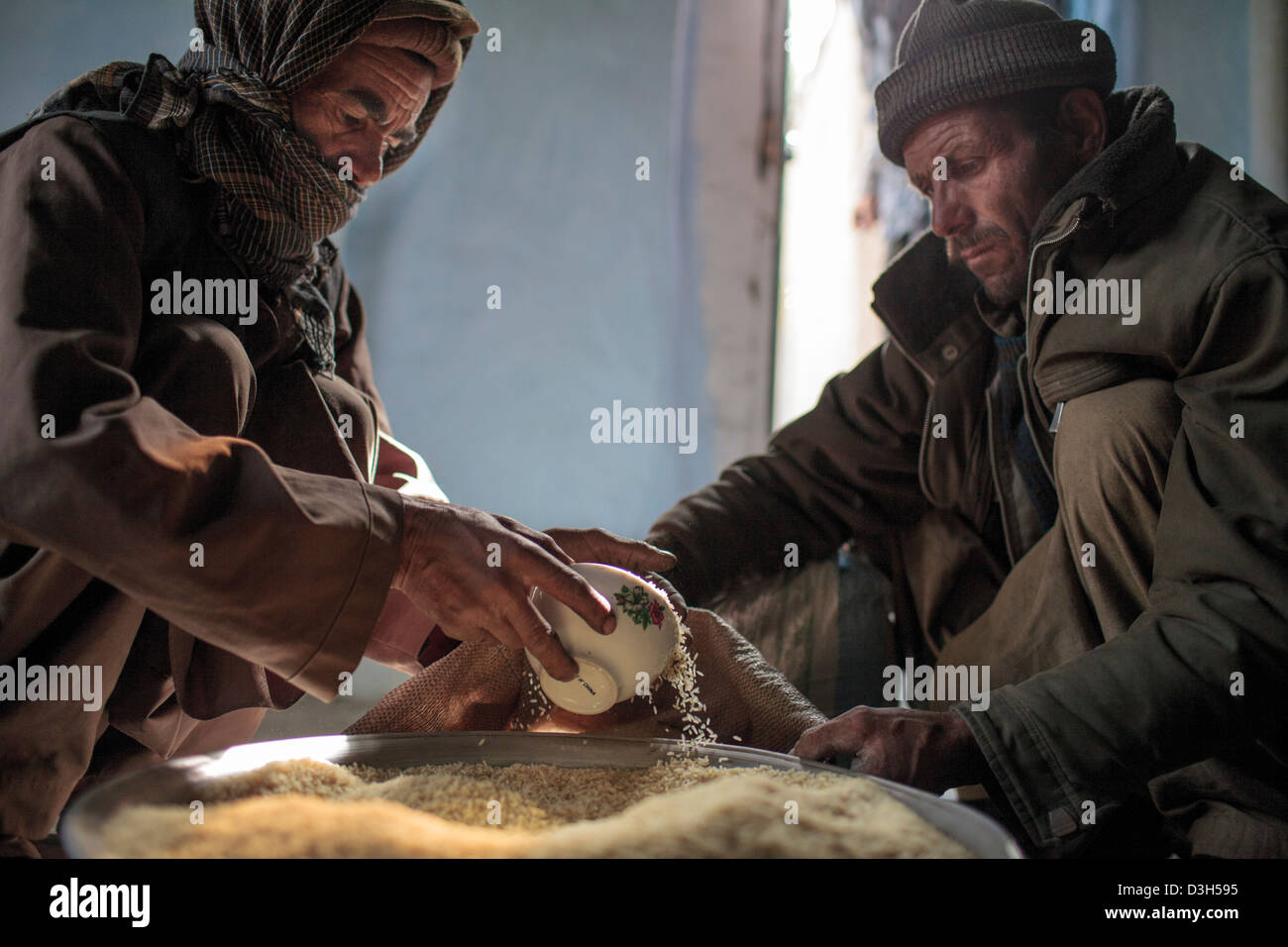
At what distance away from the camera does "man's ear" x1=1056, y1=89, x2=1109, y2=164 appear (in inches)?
76.0

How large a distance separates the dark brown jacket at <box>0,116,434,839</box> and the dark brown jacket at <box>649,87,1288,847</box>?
0.85 metres

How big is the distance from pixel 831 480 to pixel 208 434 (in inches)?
56.9

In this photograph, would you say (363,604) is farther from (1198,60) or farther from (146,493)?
(1198,60)

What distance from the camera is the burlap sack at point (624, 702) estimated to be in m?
1.49

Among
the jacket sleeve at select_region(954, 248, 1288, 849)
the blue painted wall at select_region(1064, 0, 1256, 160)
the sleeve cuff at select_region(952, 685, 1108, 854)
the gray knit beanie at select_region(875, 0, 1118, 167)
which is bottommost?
the sleeve cuff at select_region(952, 685, 1108, 854)

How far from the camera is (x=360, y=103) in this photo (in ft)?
5.55

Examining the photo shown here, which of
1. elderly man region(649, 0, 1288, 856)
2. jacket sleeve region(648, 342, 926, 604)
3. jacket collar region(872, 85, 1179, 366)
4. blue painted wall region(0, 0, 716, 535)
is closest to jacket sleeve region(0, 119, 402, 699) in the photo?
elderly man region(649, 0, 1288, 856)

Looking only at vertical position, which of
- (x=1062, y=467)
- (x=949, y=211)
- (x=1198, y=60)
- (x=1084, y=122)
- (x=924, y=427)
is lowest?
(x=1062, y=467)

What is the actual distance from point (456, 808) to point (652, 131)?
3.38 meters

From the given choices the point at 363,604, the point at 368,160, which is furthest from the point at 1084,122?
the point at 363,604

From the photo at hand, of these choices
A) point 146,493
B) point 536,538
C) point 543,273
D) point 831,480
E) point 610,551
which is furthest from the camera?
point 543,273

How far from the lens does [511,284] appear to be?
12.3ft

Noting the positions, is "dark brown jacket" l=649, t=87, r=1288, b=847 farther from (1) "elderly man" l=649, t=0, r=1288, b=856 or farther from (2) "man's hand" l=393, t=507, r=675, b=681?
(2) "man's hand" l=393, t=507, r=675, b=681
